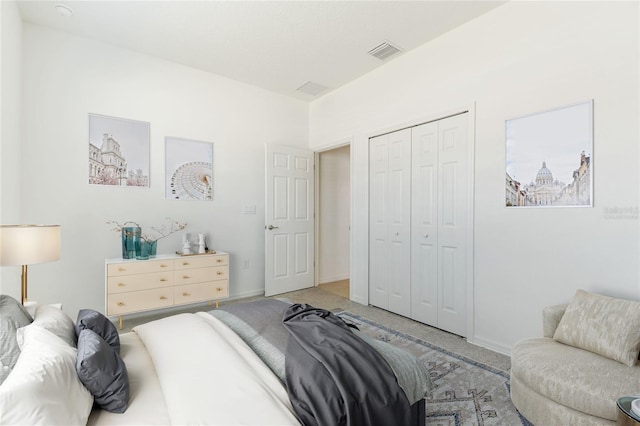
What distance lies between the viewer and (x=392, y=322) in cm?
336

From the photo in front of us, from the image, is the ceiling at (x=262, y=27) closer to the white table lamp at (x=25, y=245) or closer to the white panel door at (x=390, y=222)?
the white panel door at (x=390, y=222)

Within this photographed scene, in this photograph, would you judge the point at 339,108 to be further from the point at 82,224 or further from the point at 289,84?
the point at 82,224

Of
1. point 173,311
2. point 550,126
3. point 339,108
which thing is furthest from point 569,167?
point 173,311

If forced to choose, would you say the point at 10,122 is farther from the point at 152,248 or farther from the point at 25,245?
the point at 152,248

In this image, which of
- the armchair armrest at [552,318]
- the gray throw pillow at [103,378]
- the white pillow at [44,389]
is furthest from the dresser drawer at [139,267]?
the armchair armrest at [552,318]

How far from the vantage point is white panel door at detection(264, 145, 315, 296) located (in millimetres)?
4348

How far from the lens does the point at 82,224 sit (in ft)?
10.4

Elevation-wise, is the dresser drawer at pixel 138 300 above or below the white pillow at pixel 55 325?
below

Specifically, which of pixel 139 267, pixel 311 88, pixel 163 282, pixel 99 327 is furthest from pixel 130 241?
pixel 311 88

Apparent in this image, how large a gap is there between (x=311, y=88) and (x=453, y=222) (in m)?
2.72

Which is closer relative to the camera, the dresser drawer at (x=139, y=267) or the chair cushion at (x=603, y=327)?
the chair cushion at (x=603, y=327)

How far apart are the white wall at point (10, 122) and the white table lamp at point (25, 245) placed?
1.95 ft

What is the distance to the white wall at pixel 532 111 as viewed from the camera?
2.06 metres

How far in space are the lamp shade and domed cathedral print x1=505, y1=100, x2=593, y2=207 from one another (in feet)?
11.1
